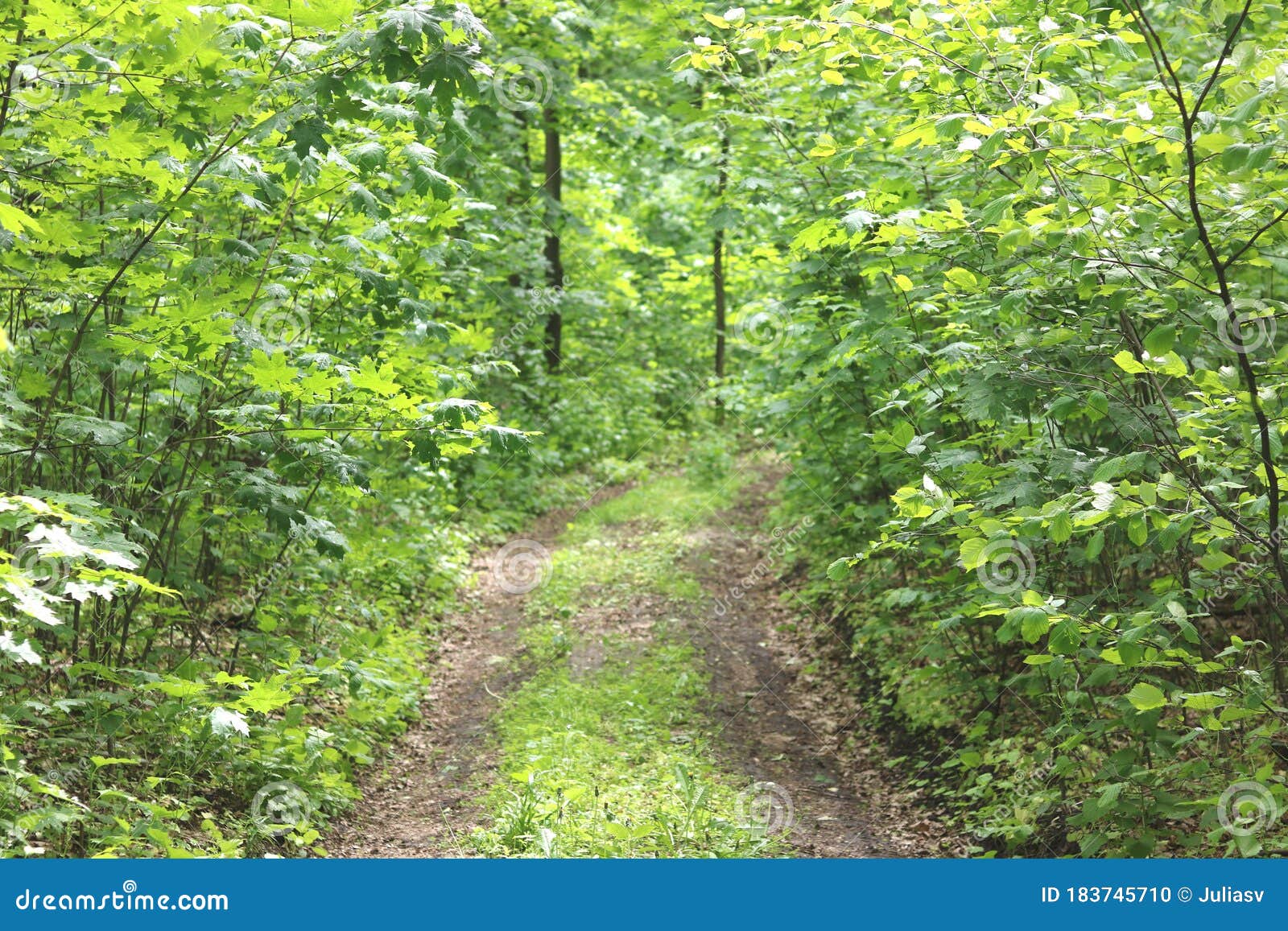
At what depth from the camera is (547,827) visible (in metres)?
5.50

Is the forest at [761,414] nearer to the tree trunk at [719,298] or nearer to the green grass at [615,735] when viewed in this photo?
the green grass at [615,735]

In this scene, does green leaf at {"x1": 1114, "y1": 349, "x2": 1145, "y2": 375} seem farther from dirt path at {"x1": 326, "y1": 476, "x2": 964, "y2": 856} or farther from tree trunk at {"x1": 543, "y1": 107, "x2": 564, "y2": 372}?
tree trunk at {"x1": 543, "y1": 107, "x2": 564, "y2": 372}

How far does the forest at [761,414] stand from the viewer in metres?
3.95

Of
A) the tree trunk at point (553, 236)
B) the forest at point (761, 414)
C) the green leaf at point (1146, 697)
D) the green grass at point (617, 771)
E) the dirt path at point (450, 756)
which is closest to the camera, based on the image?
the green leaf at point (1146, 697)

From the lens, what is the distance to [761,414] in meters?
10.3

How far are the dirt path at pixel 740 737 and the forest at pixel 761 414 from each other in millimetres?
51

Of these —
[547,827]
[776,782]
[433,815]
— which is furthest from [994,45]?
[433,815]

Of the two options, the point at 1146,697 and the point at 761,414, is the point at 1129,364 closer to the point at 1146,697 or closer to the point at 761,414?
the point at 1146,697

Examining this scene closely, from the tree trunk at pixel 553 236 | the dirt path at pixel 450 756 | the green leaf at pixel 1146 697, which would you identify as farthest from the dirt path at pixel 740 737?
the tree trunk at pixel 553 236

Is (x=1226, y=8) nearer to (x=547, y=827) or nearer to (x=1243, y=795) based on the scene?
(x=1243, y=795)

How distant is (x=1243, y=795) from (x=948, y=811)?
2.29 metres

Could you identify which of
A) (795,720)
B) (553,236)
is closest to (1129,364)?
(795,720)

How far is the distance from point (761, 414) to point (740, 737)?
3.70m

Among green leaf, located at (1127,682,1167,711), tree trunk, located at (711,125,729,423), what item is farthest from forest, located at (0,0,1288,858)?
tree trunk, located at (711,125,729,423)
